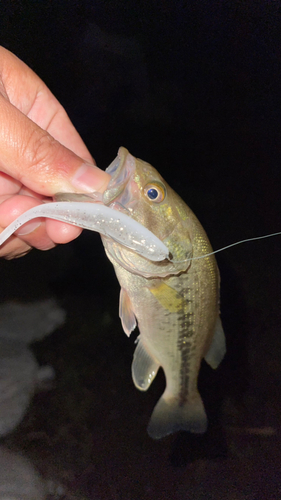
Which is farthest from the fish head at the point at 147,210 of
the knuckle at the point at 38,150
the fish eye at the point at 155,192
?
the knuckle at the point at 38,150

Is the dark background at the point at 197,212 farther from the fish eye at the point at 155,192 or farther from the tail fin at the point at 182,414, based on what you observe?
the fish eye at the point at 155,192

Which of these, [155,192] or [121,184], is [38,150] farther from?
[155,192]

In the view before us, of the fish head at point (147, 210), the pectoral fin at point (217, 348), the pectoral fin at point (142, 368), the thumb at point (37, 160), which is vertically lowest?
the pectoral fin at point (217, 348)

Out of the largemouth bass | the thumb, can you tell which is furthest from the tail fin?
the thumb

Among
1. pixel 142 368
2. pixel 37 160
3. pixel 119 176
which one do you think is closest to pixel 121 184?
pixel 119 176

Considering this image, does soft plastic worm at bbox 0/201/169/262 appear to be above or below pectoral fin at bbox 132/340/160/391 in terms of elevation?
above

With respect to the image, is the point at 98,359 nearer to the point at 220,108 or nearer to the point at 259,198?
the point at 259,198

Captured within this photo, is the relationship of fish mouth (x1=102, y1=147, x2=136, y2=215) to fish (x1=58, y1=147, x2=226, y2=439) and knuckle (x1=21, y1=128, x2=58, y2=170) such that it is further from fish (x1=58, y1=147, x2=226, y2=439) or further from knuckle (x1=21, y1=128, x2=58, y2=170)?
knuckle (x1=21, y1=128, x2=58, y2=170)
